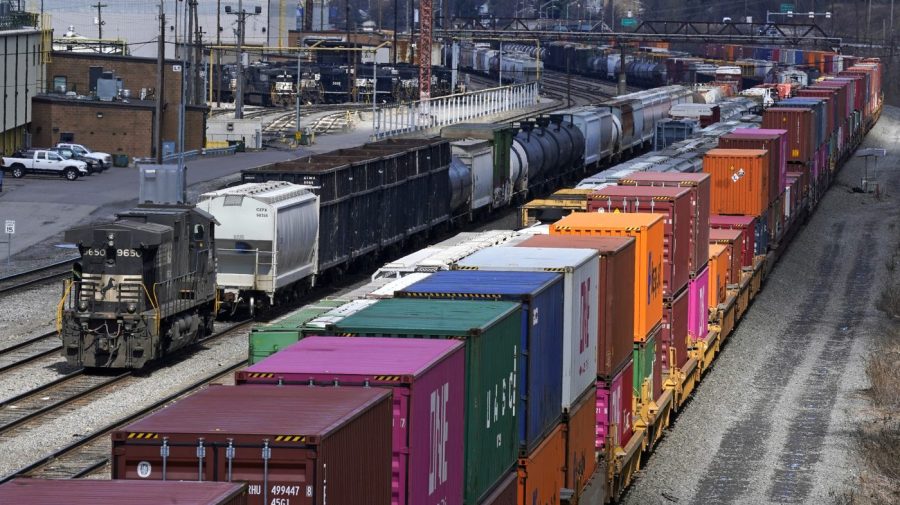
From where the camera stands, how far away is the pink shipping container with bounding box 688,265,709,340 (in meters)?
28.5

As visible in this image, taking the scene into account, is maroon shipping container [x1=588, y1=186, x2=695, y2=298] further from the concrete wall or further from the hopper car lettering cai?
the concrete wall

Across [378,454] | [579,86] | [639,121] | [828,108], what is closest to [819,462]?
[378,454]

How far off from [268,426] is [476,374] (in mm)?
4045

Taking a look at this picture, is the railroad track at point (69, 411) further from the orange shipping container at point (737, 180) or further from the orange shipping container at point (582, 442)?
the orange shipping container at point (737, 180)

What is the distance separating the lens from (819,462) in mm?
24672

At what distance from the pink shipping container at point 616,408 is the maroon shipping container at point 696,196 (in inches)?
258

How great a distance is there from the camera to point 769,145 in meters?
41.9

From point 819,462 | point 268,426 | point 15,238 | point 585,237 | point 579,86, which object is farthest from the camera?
point 579,86

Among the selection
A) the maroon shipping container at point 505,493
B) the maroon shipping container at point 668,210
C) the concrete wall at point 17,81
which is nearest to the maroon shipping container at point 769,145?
the maroon shipping container at point 668,210

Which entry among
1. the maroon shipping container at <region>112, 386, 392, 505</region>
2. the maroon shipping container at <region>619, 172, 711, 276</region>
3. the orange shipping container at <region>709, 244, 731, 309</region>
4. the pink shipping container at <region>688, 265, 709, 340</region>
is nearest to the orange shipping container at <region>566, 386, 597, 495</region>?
the maroon shipping container at <region>112, 386, 392, 505</region>

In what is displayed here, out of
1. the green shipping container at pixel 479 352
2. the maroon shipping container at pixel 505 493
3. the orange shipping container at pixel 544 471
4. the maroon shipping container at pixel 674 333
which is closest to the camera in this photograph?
the green shipping container at pixel 479 352

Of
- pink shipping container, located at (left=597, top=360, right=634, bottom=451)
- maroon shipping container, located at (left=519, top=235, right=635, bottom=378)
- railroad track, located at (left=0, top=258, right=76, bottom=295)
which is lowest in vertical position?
railroad track, located at (left=0, top=258, right=76, bottom=295)

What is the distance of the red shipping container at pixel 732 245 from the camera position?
35281 millimetres

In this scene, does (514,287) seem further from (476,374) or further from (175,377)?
(175,377)
